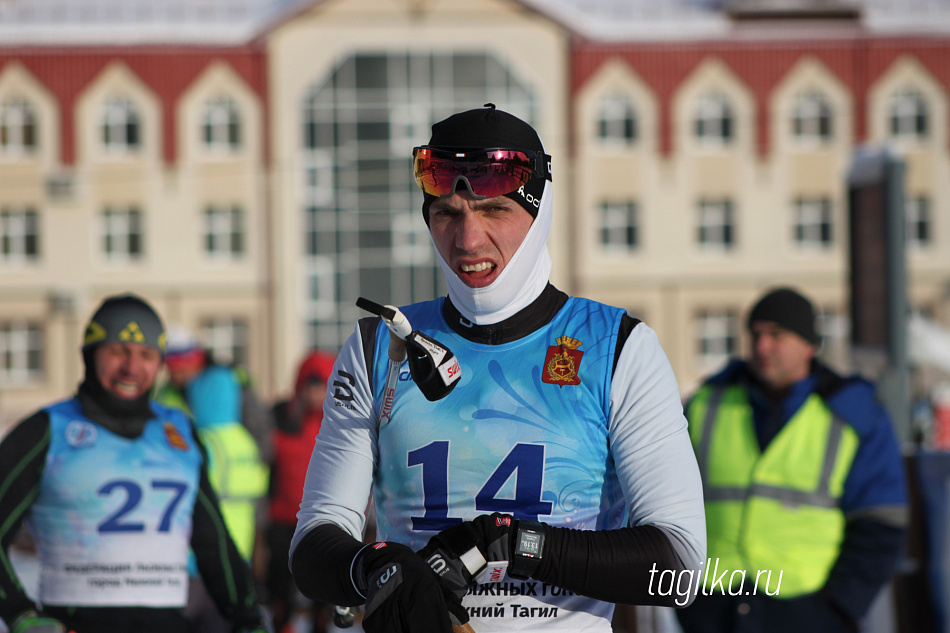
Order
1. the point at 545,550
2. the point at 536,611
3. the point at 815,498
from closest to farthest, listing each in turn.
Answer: the point at 545,550 < the point at 536,611 < the point at 815,498

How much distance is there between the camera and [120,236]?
32219 mm

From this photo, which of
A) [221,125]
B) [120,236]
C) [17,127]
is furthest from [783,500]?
[17,127]

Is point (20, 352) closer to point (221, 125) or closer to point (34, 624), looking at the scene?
point (221, 125)

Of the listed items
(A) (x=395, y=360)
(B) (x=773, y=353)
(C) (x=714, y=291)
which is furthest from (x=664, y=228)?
(A) (x=395, y=360)

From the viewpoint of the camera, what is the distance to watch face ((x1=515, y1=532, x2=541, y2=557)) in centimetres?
185

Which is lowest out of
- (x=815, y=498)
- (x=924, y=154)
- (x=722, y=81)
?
(x=815, y=498)

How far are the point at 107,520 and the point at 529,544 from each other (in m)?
2.17

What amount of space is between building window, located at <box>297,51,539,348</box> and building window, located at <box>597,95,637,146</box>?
2897mm

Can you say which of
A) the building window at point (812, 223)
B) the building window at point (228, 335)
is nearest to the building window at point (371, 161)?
the building window at point (228, 335)

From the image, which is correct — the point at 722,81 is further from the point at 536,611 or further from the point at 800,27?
the point at 536,611

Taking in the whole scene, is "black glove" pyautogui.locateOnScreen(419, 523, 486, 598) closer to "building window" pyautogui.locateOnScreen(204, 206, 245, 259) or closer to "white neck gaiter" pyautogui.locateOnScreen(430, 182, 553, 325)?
"white neck gaiter" pyautogui.locateOnScreen(430, 182, 553, 325)

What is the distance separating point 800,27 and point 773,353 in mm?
31940

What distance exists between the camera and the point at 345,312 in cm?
3148

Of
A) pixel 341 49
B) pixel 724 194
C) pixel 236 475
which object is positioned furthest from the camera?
pixel 724 194
